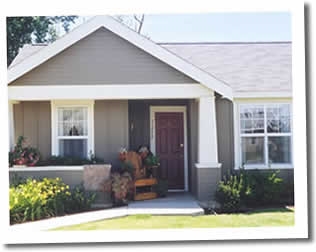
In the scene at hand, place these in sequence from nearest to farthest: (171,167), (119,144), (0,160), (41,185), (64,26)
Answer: (0,160)
(41,185)
(119,144)
(171,167)
(64,26)

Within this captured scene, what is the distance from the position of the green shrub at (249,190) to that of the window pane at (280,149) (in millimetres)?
579

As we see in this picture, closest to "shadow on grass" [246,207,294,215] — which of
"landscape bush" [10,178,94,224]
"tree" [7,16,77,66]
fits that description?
"landscape bush" [10,178,94,224]

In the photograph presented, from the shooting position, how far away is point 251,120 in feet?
39.0

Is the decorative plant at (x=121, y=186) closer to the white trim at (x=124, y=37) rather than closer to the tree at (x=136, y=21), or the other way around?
the white trim at (x=124, y=37)

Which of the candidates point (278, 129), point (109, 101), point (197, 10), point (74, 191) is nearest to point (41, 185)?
point (74, 191)

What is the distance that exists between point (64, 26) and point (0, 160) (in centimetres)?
1786

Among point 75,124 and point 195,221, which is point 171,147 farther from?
point 195,221

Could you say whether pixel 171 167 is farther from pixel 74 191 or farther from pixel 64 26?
pixel 64 26

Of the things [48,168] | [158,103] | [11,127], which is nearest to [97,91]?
[48,168]

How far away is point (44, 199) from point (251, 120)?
5.25m

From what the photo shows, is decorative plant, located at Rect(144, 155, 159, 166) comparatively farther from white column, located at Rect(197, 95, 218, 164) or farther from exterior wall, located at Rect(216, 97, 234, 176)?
exterior wall, located at Rect(216, 97, 234, 176)

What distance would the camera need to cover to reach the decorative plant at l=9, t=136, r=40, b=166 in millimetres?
10945

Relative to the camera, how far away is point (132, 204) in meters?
10.8

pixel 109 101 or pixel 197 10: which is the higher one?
pixel 197 10
